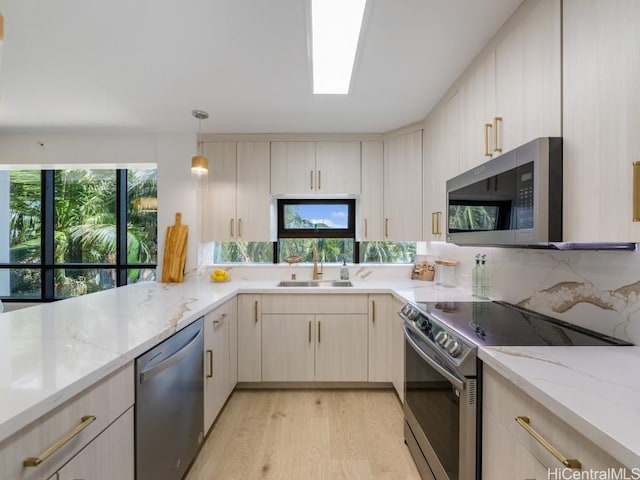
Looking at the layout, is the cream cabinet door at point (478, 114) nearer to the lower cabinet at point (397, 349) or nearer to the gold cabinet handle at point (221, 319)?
the lower cabinet at point (397, 349)

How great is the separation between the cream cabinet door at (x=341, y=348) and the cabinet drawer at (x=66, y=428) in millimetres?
1579

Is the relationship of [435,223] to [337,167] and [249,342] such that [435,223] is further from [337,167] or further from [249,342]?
[249,342]

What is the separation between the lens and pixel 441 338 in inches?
49.6

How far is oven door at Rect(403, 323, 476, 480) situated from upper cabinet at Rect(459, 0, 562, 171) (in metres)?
1.04

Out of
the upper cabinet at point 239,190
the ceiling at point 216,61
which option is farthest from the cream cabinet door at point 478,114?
the upper cabinet at point 239,190

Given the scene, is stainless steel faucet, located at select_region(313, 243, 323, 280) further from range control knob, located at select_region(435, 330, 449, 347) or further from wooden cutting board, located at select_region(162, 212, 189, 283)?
range control knob, located at select_region(435, 330, 449, 347)

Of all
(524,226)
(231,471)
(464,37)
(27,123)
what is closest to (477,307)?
(524,226)

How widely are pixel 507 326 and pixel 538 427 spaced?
57cm

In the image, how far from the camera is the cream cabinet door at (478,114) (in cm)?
152

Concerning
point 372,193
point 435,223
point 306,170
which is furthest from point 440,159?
point 306,170

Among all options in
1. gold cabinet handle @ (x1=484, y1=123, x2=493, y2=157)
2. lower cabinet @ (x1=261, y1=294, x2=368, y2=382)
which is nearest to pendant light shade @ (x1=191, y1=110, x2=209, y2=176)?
lower cabinet @ (x1=261, y1=294, x2=368, y2=382)

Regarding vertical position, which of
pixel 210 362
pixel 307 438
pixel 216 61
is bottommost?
pixel 307 438

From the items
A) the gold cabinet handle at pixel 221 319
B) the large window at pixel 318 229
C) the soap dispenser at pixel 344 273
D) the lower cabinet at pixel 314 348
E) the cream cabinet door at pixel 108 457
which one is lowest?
the lower cabinet at pixel 314 348

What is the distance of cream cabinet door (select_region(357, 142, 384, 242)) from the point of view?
284cm
